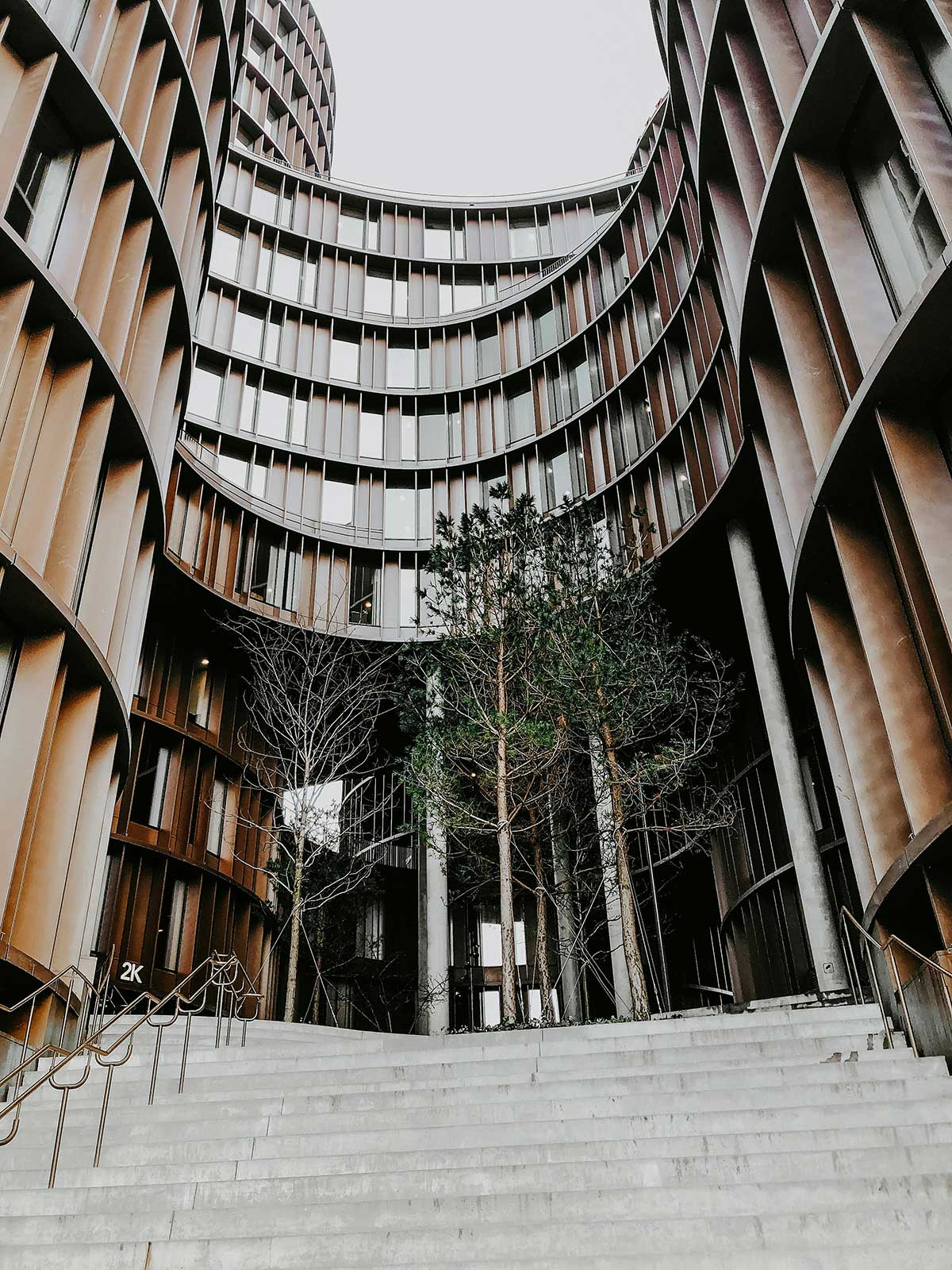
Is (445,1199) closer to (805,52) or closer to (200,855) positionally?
(805,52)

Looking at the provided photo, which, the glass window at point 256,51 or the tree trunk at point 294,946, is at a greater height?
the glass window at point 256,51

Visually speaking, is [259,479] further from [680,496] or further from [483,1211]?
[483,1211]

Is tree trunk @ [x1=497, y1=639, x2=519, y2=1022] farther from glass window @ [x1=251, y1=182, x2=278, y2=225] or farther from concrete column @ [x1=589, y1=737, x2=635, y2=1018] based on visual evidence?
glass window @ [x1=251, y1=182, x2=278, y2=225]

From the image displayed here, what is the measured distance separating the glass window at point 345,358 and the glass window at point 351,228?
15.9 feet

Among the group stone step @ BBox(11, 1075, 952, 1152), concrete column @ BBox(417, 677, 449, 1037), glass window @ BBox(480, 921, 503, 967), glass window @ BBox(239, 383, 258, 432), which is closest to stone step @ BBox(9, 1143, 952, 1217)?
stone step @ BBox(11, 1075, 952, 1152)

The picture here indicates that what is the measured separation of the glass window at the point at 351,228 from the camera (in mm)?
38469

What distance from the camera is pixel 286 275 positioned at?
119ft

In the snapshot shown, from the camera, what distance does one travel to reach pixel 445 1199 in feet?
17.9

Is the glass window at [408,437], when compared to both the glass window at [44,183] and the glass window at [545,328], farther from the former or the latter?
the glass window at [44,183]

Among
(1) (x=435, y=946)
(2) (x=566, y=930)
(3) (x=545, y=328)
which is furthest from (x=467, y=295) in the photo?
(2) (x=566, y=930)

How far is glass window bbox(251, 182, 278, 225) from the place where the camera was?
36531 mm

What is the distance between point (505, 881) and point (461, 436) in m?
21.9

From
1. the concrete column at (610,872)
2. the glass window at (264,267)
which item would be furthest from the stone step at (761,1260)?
the glass window at (264,267)

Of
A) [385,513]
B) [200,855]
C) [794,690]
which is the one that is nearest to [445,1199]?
[794,690]
